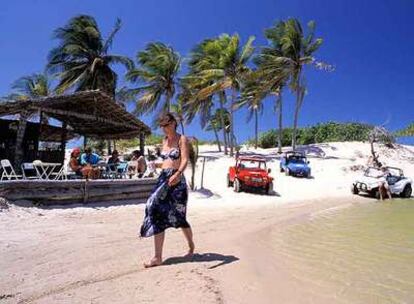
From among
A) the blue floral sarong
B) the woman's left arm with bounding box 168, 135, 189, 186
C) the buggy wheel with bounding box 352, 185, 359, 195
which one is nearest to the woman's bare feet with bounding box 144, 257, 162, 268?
the blue floral sarong

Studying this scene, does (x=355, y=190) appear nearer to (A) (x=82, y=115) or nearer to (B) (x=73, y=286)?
(A) (x=82, y=115)

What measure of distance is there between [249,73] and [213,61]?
113 inches

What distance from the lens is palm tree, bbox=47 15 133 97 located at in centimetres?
2811

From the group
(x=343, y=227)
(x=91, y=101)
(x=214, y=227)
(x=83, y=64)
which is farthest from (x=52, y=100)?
(x=83, y=64)

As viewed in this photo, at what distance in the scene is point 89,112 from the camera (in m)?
16.8

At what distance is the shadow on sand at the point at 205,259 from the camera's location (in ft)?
15.9

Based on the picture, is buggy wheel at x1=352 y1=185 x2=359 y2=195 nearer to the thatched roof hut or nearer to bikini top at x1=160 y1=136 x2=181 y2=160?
the thatched roof hut

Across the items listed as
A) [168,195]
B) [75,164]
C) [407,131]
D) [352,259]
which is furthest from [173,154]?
[407,131]

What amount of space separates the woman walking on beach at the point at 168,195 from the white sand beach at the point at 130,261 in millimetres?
377

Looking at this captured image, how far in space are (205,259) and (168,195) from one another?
892 mm

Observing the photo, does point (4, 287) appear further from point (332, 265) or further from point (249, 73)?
point (249, 73)

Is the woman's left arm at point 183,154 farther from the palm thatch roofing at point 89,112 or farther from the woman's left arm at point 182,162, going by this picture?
the palm thatch roofing at point 89,112

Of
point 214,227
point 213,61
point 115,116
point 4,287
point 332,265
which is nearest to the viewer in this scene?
point 4,287

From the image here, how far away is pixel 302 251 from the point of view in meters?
5.91
